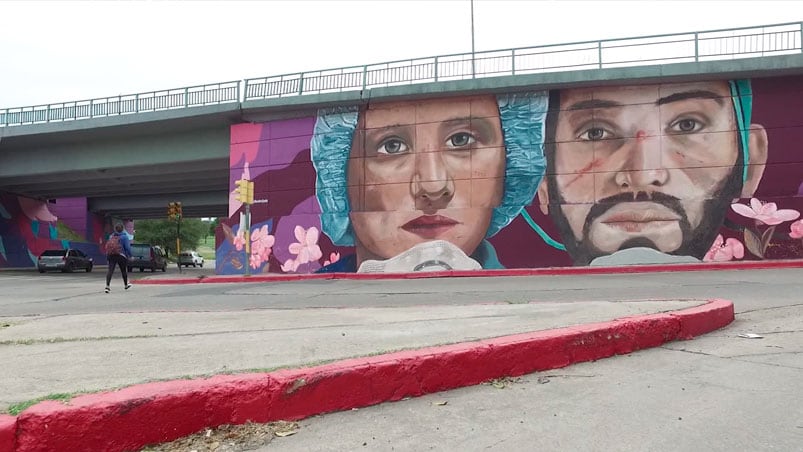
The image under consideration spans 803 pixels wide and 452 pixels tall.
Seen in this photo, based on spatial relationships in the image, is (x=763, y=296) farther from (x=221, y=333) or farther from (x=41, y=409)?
(x=41, y=409)

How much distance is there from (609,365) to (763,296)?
6239 millimetres

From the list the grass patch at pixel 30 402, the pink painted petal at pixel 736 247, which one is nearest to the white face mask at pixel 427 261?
the pink painted petal at pixel 736 247

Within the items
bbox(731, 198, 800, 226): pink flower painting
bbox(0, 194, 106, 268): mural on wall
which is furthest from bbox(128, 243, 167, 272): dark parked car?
bbox(731, 198, 800, 226): pink flower painting

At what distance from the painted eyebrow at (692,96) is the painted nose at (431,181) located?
25.2 feet

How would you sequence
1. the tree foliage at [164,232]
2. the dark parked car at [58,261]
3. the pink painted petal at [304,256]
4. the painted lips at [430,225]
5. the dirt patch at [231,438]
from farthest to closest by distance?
the tree foliage at [164,232] < the dark parked car at [58,261] < the pink painted petal at [304,256] < the painted lips at [430,225] < the dirt patch at [231,438]

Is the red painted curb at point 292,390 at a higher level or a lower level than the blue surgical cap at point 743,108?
lower

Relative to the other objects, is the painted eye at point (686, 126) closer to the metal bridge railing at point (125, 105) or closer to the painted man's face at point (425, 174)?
the painted man's face at point (425, 174)

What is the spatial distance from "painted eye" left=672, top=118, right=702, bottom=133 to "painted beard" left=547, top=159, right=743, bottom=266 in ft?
5.81

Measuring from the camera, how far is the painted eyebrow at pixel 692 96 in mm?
A: 16797

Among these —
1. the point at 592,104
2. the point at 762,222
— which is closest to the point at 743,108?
the point at 762,222

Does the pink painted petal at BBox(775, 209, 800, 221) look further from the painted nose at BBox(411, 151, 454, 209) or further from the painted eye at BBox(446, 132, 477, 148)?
the painted nose at BBox(411, 151, 454, 209)

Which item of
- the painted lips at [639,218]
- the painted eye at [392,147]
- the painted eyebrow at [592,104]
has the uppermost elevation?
the painted eyebrow at [592,104]

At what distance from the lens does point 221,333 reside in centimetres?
593

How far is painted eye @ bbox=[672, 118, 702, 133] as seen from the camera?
664 inches
